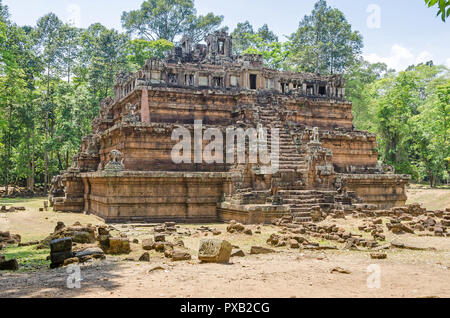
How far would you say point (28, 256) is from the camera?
10586mm

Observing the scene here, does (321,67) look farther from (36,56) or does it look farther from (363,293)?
(363,293)

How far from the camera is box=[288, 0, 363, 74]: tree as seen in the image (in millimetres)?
48531

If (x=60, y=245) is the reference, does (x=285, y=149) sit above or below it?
above

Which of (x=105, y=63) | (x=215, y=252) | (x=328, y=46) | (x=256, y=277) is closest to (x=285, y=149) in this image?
(x=215, y=252)

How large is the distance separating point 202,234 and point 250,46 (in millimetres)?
47733

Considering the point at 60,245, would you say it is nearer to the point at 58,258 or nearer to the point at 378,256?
the point at 58,258

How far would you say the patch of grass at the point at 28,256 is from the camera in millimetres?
9133

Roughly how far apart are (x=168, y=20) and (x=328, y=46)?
24.5 metres

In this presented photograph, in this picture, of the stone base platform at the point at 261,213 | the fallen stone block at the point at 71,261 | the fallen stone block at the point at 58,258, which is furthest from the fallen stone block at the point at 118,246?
the stone base platform at the point at 261,213

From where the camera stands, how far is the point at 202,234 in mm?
14039

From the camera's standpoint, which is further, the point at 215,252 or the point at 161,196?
the point at 161,196
